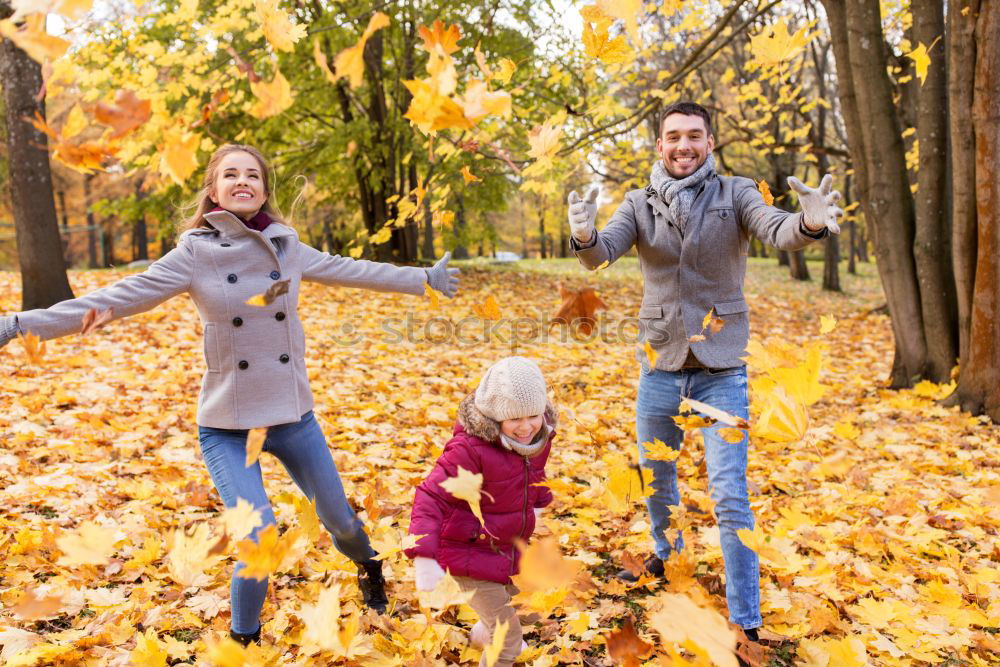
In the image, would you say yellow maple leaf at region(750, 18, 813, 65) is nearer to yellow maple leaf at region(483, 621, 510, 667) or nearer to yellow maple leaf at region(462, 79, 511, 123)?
yellow maple leaf at region(462, 79, 511, 123)

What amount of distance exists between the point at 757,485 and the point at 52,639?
360 cm

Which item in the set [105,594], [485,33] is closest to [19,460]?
[105,594]

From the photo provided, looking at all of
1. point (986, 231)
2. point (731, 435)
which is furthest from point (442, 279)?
point (986, 231)

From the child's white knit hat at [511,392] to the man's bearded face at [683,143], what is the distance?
1.06m

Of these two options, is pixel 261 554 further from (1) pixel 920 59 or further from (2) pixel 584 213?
(1) pixel 920 59

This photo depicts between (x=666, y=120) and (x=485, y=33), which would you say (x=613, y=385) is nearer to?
(x=666, y=120)

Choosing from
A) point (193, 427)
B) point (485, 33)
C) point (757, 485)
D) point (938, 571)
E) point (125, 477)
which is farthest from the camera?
point (485, 33)

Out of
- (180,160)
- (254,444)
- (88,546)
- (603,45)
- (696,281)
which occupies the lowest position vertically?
(88,546)

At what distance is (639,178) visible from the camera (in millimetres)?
9312

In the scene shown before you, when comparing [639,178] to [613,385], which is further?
[639,178]

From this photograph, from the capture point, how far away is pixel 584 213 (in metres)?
2.51

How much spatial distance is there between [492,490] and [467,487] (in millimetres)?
186

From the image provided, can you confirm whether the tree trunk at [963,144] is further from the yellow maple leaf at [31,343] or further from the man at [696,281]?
the yellow maple leaf at [31,343]

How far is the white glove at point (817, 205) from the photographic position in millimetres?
2225
